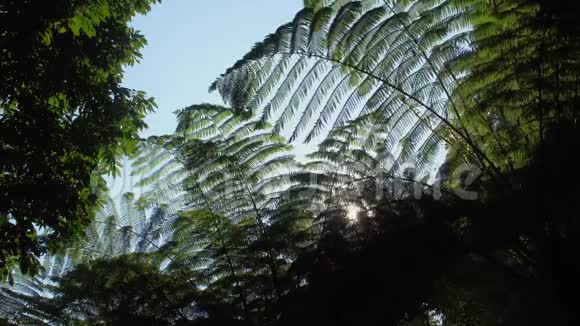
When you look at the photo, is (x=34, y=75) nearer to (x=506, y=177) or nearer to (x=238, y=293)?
(x=238, y=293)

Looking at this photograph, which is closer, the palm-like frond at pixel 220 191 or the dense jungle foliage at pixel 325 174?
the dense jungle foliage at pixel 325 174

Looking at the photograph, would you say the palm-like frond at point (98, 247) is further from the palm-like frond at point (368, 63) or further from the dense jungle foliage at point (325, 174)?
the palm-like frond at point (368, 63)

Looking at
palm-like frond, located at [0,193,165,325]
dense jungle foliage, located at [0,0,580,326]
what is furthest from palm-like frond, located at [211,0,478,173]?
palm-like frond, located at [0,193,165,325]

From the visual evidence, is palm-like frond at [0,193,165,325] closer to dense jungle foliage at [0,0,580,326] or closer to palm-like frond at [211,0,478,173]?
dense jungle foliage at [0,0,580,326]

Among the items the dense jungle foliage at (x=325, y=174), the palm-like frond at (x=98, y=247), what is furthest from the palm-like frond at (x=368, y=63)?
the palm-like frond at (x=98, y=247)

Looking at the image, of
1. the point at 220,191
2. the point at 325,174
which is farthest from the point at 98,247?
the point at 325,174

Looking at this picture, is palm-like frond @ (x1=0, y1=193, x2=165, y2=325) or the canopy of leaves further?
palm-like frond @ (x1=0, y1=193, x2=165, y2=325)

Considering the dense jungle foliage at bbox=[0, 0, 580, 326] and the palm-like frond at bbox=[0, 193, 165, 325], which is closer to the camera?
the dense jungle foliage at bbox=[0, 0, 580, 326]

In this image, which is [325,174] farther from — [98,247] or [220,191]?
[98,247]

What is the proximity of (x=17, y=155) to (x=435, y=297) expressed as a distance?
146 inches

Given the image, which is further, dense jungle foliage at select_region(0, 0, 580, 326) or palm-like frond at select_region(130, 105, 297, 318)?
palm-like frond at select_region(130, 105, 297, 318)

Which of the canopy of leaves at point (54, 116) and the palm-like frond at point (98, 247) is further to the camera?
the palm-like frond at point (98, 247)

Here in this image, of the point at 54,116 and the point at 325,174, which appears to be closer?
the point at 54,116

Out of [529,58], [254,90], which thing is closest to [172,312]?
[254,90]
